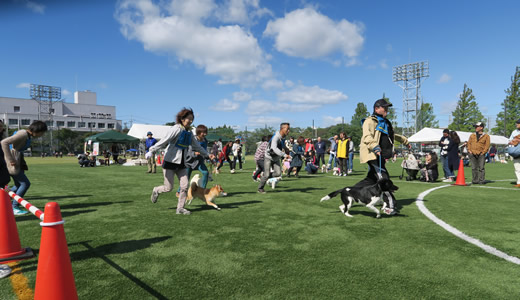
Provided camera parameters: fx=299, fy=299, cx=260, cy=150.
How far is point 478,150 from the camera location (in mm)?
10367

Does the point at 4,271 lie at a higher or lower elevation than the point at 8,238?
lower

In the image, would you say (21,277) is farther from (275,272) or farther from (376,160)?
(376,160)

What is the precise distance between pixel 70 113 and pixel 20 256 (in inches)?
5278

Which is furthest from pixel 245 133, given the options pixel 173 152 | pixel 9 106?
pixel 9 106

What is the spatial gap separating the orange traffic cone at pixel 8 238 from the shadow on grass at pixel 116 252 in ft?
0.60

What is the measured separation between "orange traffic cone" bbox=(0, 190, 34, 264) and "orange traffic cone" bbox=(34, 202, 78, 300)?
5.44 ft

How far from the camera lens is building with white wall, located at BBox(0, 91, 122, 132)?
96469 millimetres

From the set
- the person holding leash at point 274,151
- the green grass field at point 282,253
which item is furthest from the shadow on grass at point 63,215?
the person holding leash at point 274,151

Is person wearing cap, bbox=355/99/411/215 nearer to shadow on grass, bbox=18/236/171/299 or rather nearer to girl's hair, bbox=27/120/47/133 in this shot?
shadow on grass, bbox=18/236/171/299

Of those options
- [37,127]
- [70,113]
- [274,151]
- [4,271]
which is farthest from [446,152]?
[70,113]

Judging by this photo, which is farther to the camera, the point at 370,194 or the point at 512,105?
the point at 512,105

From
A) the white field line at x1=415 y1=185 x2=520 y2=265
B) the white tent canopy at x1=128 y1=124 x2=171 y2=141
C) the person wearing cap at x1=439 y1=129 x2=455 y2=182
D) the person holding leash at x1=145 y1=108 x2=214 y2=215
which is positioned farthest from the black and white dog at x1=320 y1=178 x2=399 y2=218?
the white tent canopy at x1=128 y1=124 x2=171 y2=141

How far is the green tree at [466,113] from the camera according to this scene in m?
54.2

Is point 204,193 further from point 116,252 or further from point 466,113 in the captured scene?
point 466,113
